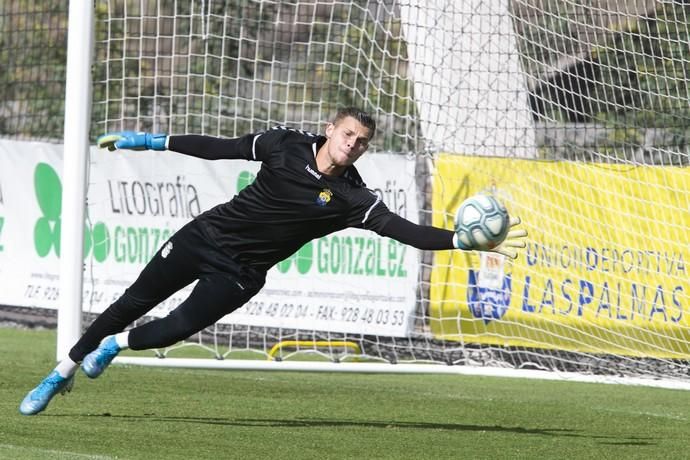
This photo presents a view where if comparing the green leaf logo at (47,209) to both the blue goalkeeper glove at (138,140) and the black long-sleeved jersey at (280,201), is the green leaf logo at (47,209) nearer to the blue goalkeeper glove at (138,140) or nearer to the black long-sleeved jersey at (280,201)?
the blue goalkeeper glove at (138,140)

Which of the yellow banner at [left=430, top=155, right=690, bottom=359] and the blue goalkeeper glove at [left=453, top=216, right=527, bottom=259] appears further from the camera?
the yellow banner at [left=430, top=155, right=690, bottom=359]

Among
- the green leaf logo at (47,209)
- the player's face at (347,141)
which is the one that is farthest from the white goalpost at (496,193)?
the player's face at (347,141)

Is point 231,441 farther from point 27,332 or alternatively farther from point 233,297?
point 27,332

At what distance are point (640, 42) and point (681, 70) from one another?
0.47 metres

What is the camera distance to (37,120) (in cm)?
1997

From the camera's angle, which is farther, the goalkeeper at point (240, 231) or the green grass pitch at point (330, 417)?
the goalkeeper at point (240, 231)

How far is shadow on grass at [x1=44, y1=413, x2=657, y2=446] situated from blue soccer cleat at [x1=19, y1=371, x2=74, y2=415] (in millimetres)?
327

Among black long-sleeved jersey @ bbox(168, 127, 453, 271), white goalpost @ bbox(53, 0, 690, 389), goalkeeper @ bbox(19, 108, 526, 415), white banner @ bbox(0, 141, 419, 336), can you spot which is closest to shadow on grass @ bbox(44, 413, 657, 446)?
goalkeeper @ bbox(19, 108, 526, 415)

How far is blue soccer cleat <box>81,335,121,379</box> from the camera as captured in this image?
8531 mm

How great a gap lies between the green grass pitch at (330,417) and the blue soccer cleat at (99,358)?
318mm

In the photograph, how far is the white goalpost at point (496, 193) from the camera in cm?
1248

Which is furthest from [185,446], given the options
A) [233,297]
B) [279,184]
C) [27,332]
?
[27,332]

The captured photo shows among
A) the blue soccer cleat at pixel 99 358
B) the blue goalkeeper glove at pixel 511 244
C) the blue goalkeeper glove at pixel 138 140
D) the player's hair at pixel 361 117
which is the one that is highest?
the player's hair at pixel 361 117

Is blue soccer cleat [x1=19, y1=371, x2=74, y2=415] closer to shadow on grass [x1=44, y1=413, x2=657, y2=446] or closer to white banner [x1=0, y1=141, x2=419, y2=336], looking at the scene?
shadow on grass [x1=44, y1=413, x2=657, y2=446]
